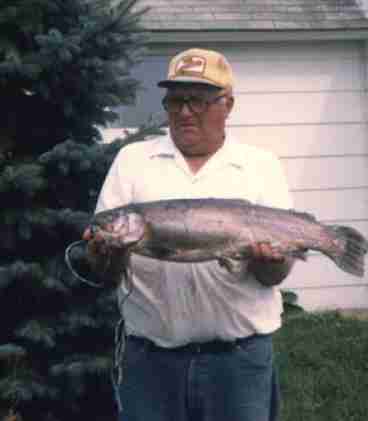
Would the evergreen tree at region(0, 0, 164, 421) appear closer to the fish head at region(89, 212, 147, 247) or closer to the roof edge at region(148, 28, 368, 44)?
the fish head at region(89, 212, 147, 247)

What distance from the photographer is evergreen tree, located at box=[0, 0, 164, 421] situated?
439cm

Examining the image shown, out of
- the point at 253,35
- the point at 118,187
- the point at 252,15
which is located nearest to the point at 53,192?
the point at 118,187

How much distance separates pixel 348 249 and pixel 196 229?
690mm

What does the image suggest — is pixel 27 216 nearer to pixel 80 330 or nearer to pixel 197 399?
pixel 80 330

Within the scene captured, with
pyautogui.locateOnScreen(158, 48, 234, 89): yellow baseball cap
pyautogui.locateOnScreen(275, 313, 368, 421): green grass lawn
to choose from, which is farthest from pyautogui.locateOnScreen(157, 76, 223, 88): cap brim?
pyautogui.locateOnScreen(275, 313, 368, 421): green grass lawn

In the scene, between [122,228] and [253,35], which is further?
[253,35]

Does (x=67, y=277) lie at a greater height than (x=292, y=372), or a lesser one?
greater

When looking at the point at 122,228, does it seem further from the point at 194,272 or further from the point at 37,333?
the point at 37,333

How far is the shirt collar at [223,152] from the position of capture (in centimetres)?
322

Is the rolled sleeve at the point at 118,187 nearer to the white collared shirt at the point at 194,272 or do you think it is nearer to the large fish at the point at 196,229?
the white collared shirt at the point at 194,272

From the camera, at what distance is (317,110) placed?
8195 millimetres

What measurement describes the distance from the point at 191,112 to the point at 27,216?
158cm

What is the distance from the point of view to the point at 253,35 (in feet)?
25.6

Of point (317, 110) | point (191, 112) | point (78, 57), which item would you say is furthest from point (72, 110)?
point (317, 110)
